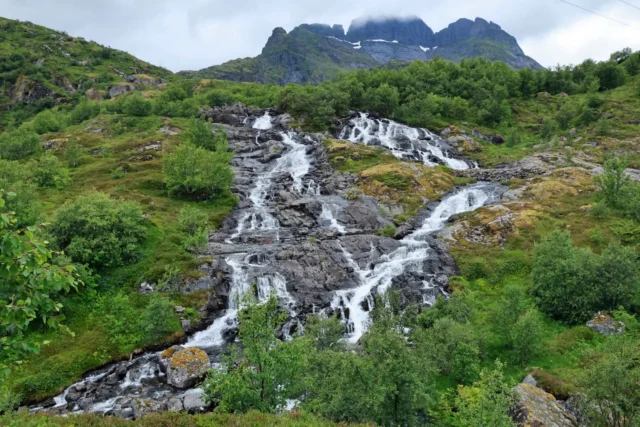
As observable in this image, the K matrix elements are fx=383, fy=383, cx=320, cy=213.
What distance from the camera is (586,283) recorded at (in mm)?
30328

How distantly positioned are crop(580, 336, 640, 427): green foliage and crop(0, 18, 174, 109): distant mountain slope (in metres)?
173

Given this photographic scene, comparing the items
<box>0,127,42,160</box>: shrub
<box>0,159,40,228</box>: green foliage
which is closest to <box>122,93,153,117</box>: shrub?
<box>0,127,42,160</box>: shrub

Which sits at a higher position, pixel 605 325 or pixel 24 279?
pixel 24 279

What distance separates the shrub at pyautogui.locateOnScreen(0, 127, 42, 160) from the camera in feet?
240

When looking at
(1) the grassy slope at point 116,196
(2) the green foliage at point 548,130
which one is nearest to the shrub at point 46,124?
(1) the grassy slope at point 116,196

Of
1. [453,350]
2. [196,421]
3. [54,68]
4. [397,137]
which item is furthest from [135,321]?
[54,68]

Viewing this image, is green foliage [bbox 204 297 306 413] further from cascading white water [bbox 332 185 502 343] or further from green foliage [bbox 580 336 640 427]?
cascading white water [bbox 332 185 502 343]

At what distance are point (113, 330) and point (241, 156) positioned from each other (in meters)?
55.8

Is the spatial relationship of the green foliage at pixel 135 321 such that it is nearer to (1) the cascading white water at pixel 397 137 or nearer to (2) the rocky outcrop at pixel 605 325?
(2) the rocky outcrop at pixel 605 325

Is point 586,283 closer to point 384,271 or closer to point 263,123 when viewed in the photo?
point 384,271

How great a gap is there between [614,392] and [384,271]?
24064mm

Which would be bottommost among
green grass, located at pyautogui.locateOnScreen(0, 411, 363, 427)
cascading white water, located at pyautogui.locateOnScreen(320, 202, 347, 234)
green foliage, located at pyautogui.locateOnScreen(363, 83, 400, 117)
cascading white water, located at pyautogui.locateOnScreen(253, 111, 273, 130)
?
green grass, located at pyautogui.locateOnScreen(0, 411, 363, 427)

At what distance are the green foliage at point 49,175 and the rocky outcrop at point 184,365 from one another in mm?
44168

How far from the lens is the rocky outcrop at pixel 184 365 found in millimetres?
25836
